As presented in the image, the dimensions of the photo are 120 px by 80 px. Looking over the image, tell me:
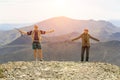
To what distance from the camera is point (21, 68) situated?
19266 mm

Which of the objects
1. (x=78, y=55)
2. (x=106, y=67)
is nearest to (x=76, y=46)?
(x=78, y=55)

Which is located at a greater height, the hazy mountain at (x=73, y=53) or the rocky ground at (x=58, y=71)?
the rocky ground at (x=58, y=71)

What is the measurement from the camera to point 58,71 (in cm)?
1897

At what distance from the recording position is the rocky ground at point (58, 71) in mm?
17766

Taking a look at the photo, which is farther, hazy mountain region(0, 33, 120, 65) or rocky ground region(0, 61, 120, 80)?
hazy mountain region(0, 33, 120, 65)

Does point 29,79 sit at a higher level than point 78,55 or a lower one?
higher

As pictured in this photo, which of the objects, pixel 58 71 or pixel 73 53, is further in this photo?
pixel 73 53

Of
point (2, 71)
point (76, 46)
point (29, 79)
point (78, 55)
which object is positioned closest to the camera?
point (29, 79)

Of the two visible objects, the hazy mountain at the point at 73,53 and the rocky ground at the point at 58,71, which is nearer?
the rocky ground at the point at 58,71

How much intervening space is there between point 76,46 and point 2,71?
159 metres

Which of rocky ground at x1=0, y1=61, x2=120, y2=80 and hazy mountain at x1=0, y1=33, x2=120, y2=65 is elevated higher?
rocky ground at x1=0, y1=61, x2=120, y2=80

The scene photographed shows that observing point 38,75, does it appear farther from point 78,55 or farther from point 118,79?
point 78,55

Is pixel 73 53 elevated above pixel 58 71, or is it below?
below

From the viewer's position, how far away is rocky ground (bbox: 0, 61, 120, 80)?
699 inches
